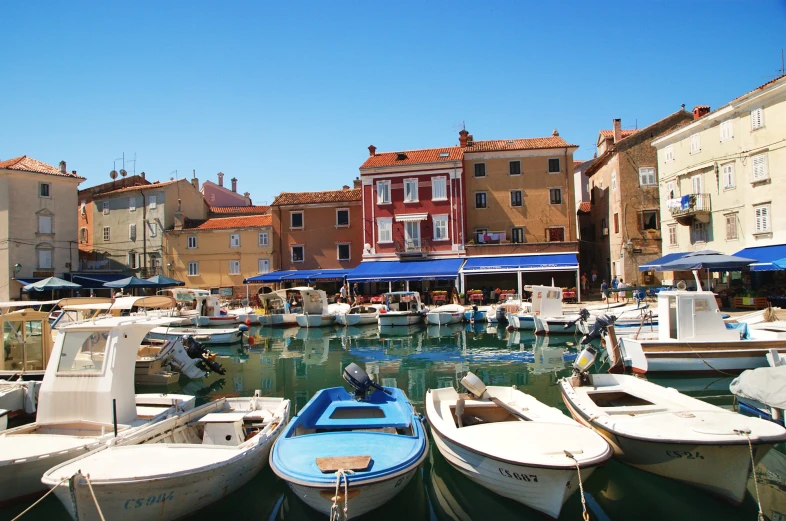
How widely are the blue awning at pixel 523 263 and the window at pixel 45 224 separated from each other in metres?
32.3

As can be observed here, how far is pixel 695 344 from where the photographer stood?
15547mm

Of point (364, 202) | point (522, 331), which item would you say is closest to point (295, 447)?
point (522, 331)

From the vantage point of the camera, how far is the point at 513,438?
773 centimetres

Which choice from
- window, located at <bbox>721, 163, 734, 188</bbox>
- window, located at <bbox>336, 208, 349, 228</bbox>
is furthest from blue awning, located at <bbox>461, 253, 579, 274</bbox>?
window, located at <bbox>336, 208, 349, 228</bbox>

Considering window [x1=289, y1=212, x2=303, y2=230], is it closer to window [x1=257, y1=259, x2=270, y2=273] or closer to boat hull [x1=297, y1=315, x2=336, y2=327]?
window [x1=257, y1=259, x2=270, y2=273]

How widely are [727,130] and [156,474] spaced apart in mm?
31138

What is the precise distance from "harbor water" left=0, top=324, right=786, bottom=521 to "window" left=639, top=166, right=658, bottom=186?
14.7 m

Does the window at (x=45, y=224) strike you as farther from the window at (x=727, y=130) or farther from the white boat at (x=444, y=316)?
the window at (x=727, y=130)

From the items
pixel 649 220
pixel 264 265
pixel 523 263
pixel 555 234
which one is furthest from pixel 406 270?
pixel 649 220

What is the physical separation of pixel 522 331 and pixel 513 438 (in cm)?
2098

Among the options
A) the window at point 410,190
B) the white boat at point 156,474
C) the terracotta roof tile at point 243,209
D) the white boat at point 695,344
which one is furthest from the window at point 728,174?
the terracotta roof tile at point 243,209

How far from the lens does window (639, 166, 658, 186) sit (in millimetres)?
35188

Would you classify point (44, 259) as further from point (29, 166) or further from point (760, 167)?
point (760, 167)

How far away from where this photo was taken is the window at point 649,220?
115 feet
